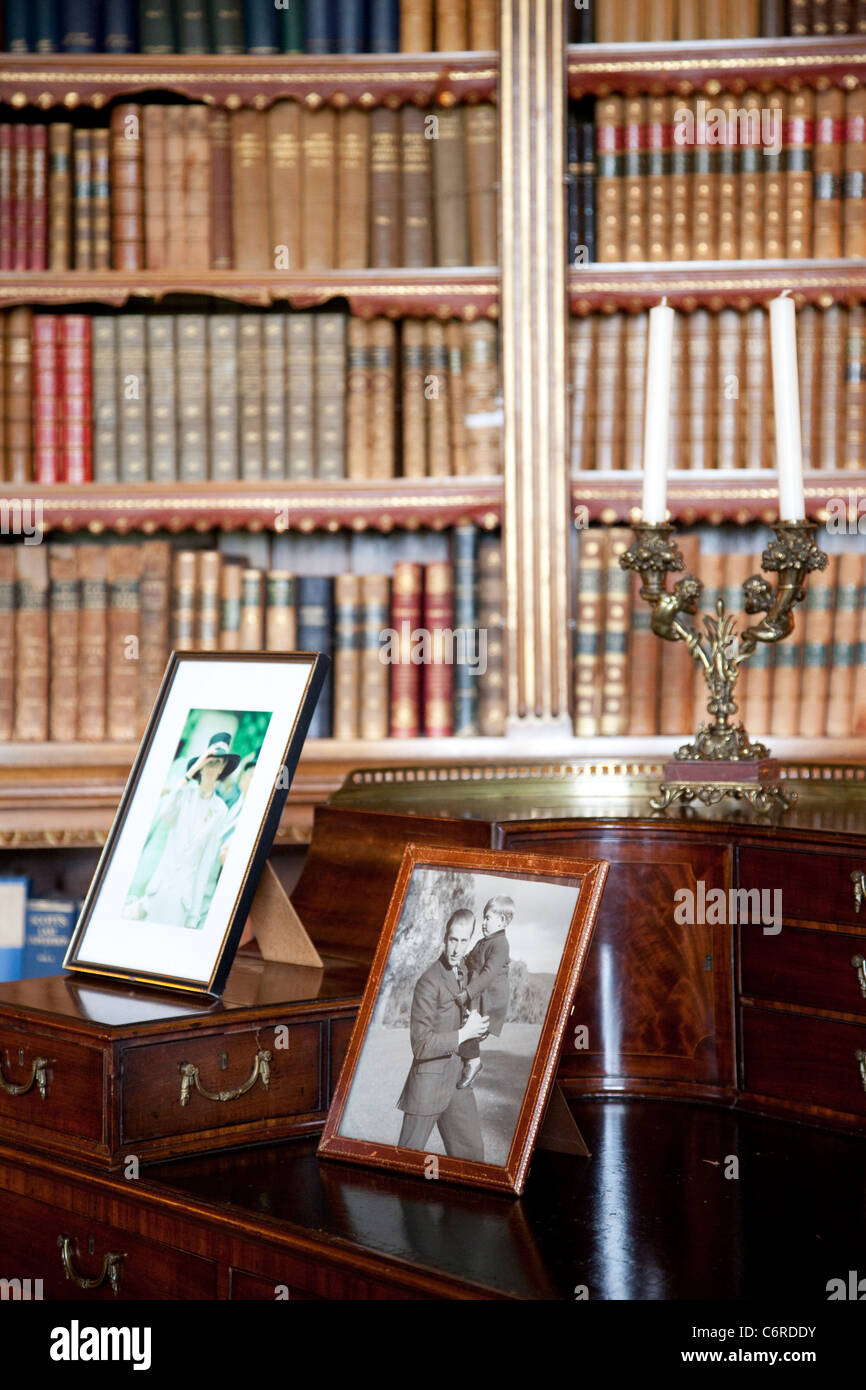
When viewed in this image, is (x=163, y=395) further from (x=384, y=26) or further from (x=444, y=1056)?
(x=444, y=1056)

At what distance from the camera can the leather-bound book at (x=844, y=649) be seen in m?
3.08

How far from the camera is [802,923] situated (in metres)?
1.66

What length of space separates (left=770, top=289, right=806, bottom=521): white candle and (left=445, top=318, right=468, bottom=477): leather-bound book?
1.30 m

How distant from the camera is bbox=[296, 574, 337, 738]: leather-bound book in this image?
3164 mm

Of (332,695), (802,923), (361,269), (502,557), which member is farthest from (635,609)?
(802,923)

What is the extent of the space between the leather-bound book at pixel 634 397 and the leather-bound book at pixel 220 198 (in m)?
0.83

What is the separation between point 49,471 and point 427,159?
1.00m

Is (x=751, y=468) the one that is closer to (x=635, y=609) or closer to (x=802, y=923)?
(x=635, y=609)

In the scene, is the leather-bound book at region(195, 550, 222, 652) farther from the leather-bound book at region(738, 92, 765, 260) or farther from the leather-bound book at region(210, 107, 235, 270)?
the leather-bound book at region(738, 92, 765, 260)

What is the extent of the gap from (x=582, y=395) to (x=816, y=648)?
0.70m

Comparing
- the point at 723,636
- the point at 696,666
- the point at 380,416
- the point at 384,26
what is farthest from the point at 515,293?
the point at 723,636

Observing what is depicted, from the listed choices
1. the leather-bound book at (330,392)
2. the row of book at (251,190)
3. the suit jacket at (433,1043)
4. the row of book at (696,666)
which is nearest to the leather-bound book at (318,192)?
the row of book at (251,190)
